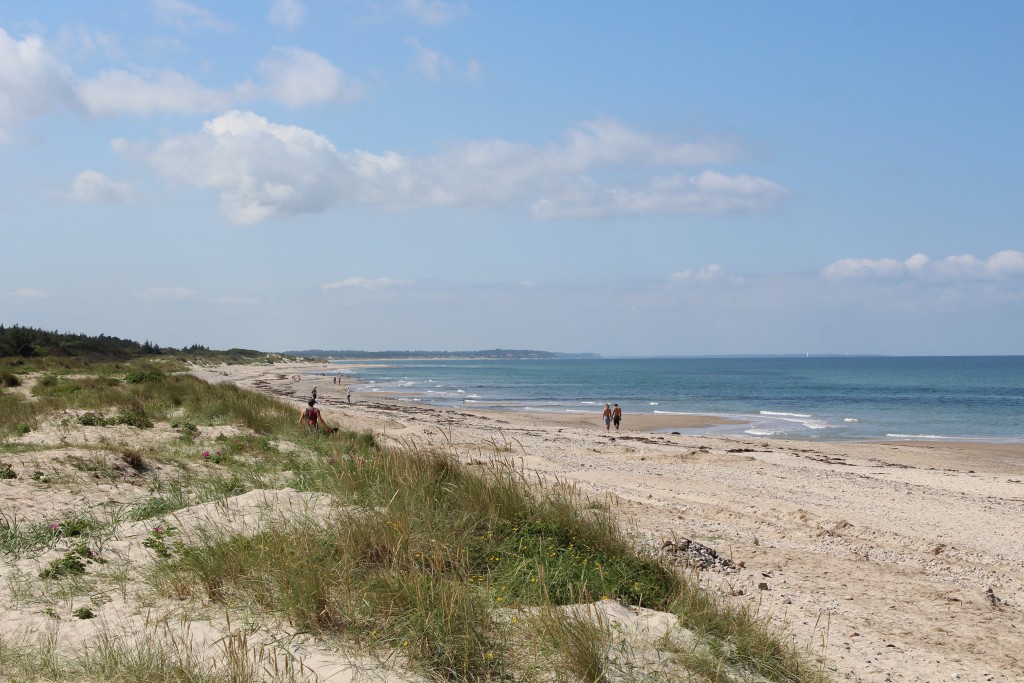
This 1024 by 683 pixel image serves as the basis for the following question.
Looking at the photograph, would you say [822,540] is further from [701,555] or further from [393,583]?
[393,583]

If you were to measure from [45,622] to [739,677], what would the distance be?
4.71 meters

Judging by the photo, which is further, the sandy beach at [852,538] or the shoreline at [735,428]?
the shoreline at [735,428]

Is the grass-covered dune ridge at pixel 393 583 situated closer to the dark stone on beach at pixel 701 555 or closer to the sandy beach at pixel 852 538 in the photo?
the sandy beach at pixel 852 538

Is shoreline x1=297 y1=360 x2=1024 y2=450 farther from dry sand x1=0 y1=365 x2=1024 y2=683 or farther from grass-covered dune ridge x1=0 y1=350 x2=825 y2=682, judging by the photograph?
grass-covered dune ridge x1=0 y1=350 x2=825 y2=682

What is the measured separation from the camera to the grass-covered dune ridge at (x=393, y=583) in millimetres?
4496

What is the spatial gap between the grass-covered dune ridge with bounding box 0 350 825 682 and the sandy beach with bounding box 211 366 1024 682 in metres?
0.61

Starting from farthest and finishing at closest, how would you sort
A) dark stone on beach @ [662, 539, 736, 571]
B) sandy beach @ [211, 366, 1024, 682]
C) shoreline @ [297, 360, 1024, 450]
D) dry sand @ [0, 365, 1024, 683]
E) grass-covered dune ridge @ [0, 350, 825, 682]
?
shoreline @ [297, 360, 1024, 450]
dark stone on beach @ [662, 539, 736, 571]
sandy beach @ [211, 366, 1024, 682]
dry sand @ [0, 365, 1024, 683]
grass-covered dune ridge @ [0, 350, 825, 682]

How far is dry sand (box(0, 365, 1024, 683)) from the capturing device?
6.15 meters

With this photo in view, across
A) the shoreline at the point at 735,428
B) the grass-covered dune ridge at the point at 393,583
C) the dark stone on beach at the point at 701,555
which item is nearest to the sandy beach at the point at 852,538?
the dark stone on beach at the point at 701,555

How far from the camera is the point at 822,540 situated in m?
10.6

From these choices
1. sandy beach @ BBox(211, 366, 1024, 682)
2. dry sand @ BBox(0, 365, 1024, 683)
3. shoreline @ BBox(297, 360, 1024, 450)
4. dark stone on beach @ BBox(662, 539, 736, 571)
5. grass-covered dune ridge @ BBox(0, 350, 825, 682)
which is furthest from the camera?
shoreline @ BBox(297, 360, 1024, 450)

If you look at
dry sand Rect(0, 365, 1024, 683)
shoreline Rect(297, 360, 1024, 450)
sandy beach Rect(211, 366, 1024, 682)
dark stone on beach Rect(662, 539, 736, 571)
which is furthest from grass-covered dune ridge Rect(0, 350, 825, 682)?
shoreline Rect(297, 360, 1024, 450)

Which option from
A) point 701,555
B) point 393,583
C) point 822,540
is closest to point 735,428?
point 822,540

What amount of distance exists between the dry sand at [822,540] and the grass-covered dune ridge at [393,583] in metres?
0.15
